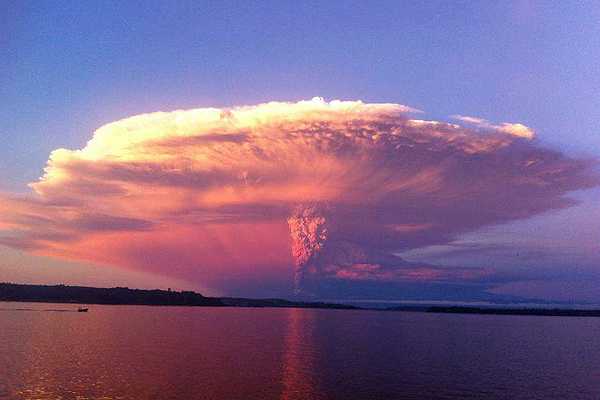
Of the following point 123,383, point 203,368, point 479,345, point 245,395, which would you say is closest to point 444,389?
point 245,395

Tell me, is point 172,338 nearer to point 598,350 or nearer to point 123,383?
point 123,383

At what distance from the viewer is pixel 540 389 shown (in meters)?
78.2

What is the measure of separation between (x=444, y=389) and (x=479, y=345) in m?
77.9

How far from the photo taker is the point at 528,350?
451 ft

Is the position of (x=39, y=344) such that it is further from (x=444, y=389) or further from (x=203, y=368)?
(x=444, y=389)

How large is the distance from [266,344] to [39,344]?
166 ft

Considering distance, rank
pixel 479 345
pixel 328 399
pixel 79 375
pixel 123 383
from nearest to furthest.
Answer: pixel 328 399 → pixel 123 383 → pixel 79 375 → pixel 479 345

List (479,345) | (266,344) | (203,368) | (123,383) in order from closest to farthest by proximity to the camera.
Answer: (123,383)
(203,368)
(266,344)
(479,345)

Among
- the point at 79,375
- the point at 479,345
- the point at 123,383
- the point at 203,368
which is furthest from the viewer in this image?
the point at 479,345

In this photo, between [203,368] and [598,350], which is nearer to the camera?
[203,368]

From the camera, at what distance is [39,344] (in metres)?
118

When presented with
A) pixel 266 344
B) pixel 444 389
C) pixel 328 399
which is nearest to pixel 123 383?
A: pixel 328 399

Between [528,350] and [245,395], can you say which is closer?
[245,395]

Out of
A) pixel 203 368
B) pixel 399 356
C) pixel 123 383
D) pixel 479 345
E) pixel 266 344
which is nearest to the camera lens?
pixel 123 383
